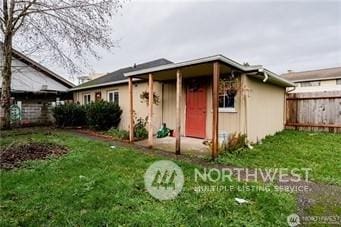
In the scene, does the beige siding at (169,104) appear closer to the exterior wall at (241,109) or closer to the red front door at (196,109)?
the exterior wall at (241,109)

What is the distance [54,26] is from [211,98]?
8093mm

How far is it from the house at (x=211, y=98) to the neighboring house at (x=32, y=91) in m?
6.11

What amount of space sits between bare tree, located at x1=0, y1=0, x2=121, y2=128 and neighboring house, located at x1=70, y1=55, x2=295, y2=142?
2.45 m

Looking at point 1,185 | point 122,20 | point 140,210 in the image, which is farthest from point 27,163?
point 122,20

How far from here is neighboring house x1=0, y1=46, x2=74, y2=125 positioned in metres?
14.8

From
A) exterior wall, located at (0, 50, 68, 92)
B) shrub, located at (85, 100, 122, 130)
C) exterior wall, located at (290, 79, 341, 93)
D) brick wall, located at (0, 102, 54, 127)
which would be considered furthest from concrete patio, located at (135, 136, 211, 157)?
exterior wall, located at (290, 79, 341, 93)

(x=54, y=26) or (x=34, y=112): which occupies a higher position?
(x=54, y=26)

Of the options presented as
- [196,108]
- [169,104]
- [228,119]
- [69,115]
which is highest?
[169,104]

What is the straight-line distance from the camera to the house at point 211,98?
7.25 metres

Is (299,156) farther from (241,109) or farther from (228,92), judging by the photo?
(228,92)

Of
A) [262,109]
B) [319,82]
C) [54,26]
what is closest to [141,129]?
[262,109]

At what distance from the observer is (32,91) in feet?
50.3

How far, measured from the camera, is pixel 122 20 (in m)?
11.6

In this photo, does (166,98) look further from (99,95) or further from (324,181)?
(324,181)
